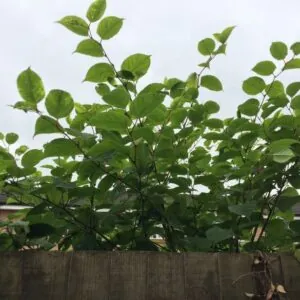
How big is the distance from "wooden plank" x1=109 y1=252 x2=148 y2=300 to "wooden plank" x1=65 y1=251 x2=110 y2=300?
2 cm

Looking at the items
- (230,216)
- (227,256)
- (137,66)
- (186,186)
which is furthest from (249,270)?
(137,66)

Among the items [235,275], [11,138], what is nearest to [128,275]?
[235,275]

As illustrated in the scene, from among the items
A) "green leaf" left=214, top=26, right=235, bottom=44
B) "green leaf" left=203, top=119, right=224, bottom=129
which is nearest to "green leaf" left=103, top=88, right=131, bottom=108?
"green leaf" left=203, top=119, right=224, bottom=129

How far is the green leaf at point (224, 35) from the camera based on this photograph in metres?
1.56

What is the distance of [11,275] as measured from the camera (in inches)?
47.6

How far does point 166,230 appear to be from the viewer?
4.87ft

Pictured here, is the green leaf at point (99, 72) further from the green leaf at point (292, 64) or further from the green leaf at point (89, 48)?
the green leaf at point (292, 64)

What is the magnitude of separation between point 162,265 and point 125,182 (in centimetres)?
32

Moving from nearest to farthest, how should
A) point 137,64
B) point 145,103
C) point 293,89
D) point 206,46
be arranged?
point 145,103, point 137,64, point 293,89, point 206,46

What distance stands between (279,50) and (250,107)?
26 centimetres

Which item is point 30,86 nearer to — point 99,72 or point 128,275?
point 99,72

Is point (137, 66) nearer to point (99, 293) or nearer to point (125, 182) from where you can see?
point (125, 182)

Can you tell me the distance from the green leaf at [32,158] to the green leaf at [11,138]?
330 millimetres

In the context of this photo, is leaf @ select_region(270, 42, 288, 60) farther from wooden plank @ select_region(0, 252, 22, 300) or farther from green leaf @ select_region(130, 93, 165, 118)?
wooden plank @ select_region(0, 252, 22, 300)
